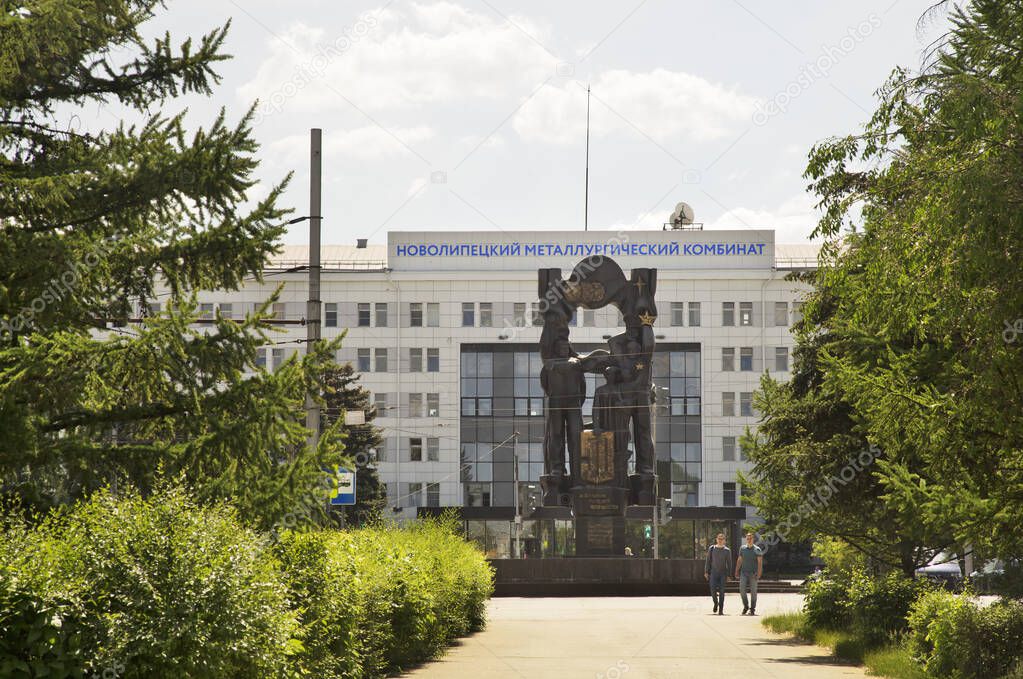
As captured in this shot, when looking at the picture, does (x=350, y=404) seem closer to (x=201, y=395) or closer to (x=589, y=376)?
(x=589, y=376)

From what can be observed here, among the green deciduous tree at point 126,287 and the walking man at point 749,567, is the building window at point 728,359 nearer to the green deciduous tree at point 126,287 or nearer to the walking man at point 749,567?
the walking man at point 749,567

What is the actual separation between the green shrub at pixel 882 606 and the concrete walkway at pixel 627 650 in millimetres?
661

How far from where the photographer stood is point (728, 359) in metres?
76.4

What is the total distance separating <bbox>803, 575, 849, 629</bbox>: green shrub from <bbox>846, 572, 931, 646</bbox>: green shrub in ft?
6.65

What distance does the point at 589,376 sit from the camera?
238 feet

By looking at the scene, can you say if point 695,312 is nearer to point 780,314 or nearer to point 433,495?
point 780,314

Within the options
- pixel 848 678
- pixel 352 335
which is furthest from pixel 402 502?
pixel 848 678

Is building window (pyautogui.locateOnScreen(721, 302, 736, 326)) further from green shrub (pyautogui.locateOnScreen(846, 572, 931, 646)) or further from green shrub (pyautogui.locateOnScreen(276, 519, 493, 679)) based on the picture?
green shrub (pyautogui.locateOnScreen(846, 572, 931, 646))

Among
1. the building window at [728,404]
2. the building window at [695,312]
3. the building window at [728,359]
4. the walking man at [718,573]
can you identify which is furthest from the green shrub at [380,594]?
the building window at [695,312]

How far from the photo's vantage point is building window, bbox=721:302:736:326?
76688 millimetres

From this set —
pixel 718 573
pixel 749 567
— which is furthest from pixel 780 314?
pixel 718 573

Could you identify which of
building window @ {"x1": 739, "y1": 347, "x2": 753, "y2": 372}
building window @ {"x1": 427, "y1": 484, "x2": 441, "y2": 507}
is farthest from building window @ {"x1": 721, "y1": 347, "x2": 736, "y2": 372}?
building window @ {"x1": 427, "y1": 484, "x2": 441, "y2": 507}

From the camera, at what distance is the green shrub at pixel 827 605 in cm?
1948

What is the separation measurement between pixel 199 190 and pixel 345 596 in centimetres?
395
